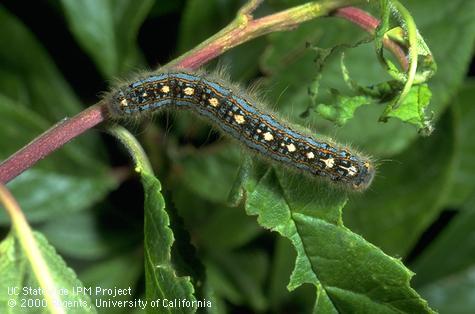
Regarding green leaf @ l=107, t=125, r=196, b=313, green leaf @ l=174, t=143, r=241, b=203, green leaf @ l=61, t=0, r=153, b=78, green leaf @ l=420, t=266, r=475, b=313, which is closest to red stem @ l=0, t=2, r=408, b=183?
green leaf @ l=107, t=125, r=196, b=313

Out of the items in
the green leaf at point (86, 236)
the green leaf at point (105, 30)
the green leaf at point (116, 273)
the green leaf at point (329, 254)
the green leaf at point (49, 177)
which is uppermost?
the green leaf at point (105, 30)

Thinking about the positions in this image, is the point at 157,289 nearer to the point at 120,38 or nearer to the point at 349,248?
the point at 349,248

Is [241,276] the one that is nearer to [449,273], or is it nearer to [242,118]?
[449,273]

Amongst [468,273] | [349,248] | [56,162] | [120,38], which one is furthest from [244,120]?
[468,273]

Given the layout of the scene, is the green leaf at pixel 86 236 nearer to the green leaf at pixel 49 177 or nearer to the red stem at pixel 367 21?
the green leaf at pixel 49 177

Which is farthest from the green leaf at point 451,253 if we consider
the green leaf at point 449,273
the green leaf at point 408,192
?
the green leaf at point 408,192

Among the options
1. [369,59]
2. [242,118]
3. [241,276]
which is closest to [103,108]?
[242,118]

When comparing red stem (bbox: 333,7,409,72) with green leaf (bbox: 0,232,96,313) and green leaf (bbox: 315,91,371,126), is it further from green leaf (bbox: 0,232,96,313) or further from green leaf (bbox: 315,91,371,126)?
green leaf (bbox: 0,232,96,313)
